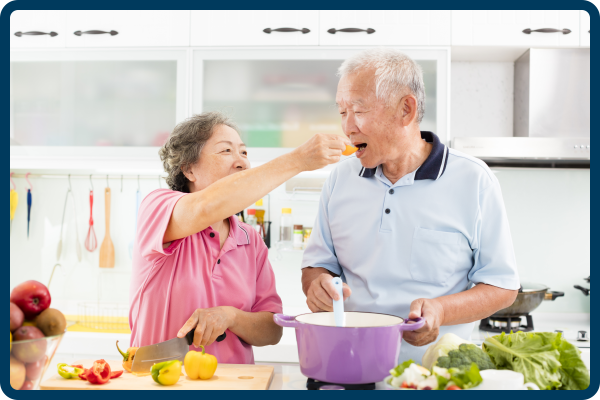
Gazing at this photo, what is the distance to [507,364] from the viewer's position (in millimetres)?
979

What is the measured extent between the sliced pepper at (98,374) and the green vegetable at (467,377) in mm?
660

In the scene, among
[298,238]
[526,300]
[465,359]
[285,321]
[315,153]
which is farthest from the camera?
[298,238]

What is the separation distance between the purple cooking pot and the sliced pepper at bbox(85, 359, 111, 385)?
38 cm

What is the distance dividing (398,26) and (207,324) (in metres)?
1.95

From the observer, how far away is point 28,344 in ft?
2.57

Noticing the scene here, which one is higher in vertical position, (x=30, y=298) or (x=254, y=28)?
(x=254, y=28)

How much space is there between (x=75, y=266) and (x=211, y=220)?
2284 millimetres

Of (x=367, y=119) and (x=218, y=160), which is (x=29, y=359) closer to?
(x=218, y=160)

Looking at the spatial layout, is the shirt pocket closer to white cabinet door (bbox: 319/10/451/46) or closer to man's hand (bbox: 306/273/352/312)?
man's hand (bbox: 306/273/352/312)

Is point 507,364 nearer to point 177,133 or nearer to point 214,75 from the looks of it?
point 177,133

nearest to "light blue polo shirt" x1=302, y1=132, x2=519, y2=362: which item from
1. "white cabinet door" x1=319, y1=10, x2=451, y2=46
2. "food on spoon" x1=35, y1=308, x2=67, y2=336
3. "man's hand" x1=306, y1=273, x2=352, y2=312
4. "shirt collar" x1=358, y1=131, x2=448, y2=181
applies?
"shirt collar" x1=358, y1=131, x2=448, y2=181

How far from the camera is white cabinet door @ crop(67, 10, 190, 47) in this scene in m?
2.66

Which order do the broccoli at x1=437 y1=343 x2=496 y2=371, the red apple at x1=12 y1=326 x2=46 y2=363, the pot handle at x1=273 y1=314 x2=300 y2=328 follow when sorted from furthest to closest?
the pot handle at x1=273 y1=314 x2=300 y2=328
the broccoli at x1=437 y1=343 x2=496 y2=371
the red apple at x1=12 y1=326 x2=46 y2=363

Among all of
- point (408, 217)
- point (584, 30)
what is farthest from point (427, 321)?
point (584, 30)
